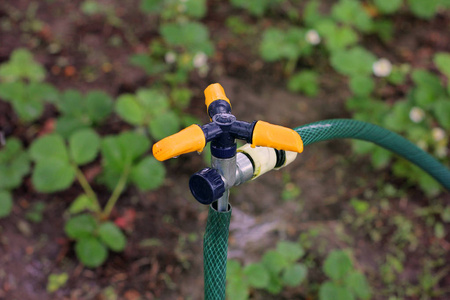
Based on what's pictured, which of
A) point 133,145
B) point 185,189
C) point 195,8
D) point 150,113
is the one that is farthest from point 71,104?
point 195,8

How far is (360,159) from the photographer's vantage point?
302 cm

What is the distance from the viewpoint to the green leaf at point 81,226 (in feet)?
7.29

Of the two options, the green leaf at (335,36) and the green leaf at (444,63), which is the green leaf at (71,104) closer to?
the green leaf at (335,36)

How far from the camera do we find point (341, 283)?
84.5 inches

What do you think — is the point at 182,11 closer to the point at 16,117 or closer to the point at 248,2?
the point at 248,2

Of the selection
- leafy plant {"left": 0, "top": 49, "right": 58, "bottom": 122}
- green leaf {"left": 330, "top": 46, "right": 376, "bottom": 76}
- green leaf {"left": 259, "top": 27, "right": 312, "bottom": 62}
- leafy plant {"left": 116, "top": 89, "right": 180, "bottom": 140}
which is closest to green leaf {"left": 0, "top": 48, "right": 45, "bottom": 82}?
leafy plant {"left": 0, "top": 49, "right": 58, "bottom": 122}

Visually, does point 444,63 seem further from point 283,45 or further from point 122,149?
point 122,149

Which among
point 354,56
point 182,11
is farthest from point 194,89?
point 354,56

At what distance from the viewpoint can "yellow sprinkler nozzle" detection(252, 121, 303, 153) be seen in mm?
987

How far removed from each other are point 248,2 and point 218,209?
9.17 ft

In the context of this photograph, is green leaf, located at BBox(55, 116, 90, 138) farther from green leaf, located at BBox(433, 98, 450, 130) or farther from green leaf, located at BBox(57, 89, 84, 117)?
green leaf, located at BBox(433, 98, 450, 130)

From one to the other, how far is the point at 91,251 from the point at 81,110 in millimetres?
939

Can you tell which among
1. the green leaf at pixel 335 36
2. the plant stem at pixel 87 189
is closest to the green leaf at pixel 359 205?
the green leaf at pixel 335 36

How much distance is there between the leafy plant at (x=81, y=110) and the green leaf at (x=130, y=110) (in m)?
0.14
